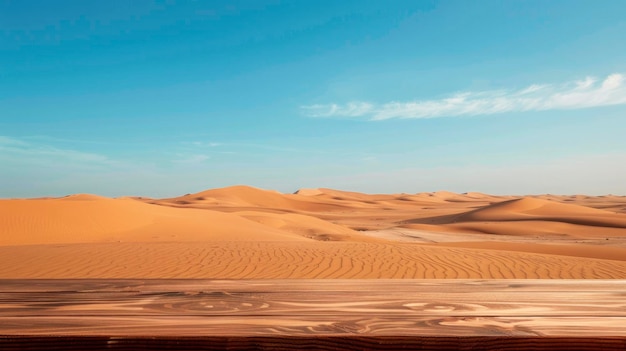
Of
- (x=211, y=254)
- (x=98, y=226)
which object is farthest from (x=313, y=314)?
(x=98, y=226)

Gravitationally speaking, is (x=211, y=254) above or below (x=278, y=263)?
above

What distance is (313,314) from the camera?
1723 millimetres

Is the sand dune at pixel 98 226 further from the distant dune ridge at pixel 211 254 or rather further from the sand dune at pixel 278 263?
the sand dune at pixel 278 263

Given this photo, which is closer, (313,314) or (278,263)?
(313,314)

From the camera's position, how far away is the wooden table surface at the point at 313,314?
4.72 ft

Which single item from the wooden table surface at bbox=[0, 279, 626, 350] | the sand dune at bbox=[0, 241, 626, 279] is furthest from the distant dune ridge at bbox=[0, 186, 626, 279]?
the wooden table surface at bbox=[0, 279, 626, 350]

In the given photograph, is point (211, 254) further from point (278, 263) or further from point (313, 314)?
point (313, 314)

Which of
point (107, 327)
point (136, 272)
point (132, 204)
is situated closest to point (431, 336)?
point (107, 327)

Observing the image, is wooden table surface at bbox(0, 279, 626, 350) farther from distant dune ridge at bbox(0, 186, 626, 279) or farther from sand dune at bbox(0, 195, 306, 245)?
sand dune at bbox(0, 195, 306, 245)

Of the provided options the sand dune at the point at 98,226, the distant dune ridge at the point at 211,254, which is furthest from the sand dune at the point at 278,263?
the sand dune at the point at 98,226

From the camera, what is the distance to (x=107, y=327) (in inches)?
62.9

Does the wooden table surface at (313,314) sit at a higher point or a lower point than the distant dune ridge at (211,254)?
higher

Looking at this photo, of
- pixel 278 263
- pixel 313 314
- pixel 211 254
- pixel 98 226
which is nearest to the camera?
pixel 313 314

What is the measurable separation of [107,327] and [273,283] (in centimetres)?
82
